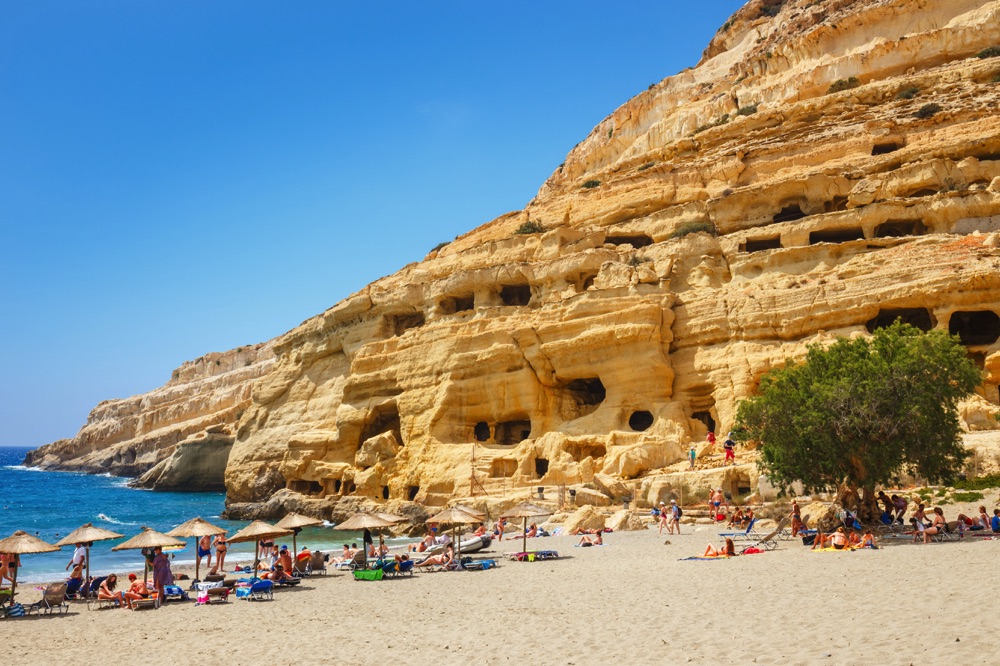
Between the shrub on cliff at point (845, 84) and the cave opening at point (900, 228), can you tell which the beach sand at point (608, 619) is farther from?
the shrub on cliff at point (845, 84)

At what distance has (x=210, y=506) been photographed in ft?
160

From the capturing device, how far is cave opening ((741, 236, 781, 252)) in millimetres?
31831

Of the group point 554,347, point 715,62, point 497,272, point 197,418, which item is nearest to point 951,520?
point 554,347

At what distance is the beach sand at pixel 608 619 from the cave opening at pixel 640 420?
14308mm

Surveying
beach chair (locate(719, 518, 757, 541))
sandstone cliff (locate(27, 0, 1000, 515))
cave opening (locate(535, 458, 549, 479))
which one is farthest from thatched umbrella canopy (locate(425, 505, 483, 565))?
cave opening (locate(535, 458, 549, 479))

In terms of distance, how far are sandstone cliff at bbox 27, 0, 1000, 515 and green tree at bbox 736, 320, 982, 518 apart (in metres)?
5.53

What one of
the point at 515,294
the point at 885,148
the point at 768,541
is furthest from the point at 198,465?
the point at 768,541

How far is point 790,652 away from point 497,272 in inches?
1143

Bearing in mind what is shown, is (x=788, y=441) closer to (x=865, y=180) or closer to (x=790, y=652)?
(x=790, y=652)

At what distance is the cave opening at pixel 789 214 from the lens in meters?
34.0

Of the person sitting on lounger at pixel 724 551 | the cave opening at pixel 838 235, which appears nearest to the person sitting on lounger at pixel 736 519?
the person sitting on lounger at pixel 724 551

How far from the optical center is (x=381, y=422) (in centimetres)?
3825

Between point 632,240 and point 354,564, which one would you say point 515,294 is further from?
Result: point 354,564

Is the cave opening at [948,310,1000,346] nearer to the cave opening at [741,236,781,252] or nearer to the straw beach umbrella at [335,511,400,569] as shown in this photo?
the cave opening at [741,236,781,252]
